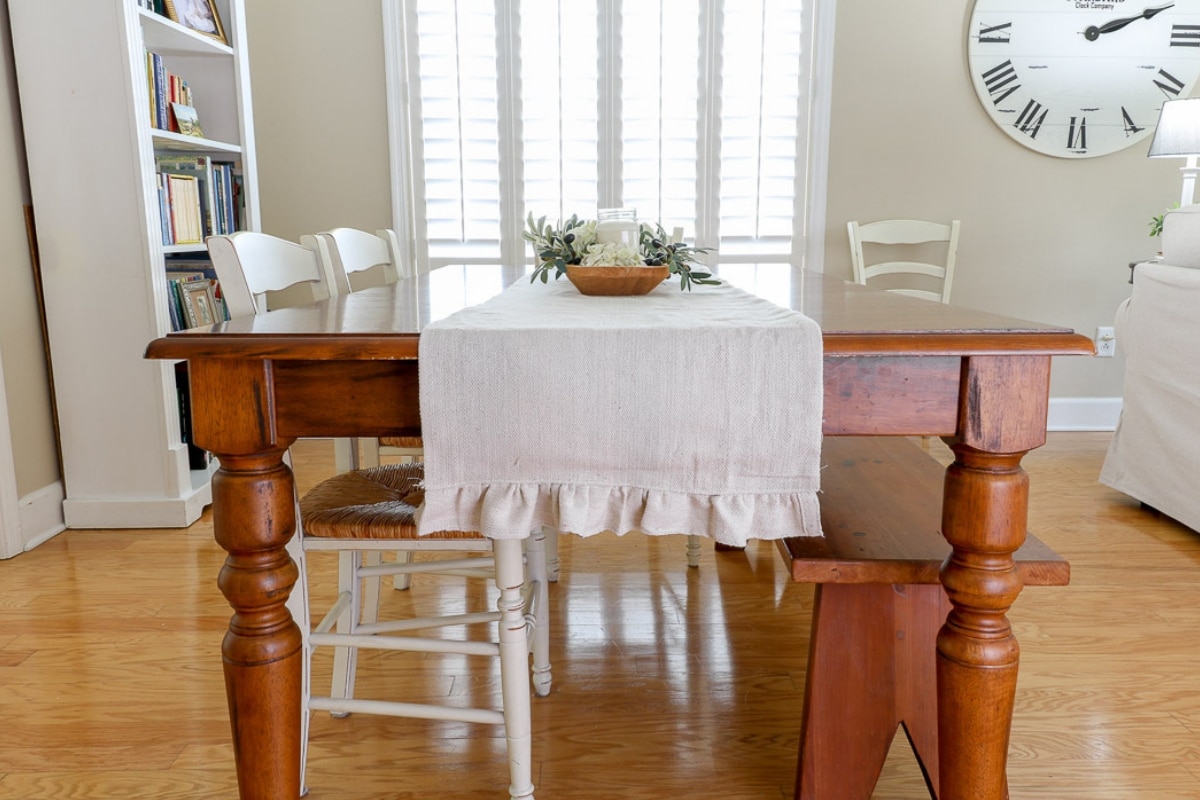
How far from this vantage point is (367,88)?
3621 mm

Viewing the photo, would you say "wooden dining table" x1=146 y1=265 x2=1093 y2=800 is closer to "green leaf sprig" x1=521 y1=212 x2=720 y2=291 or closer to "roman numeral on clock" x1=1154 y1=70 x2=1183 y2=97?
"green leaf sprig" x1=521 y1=212 x2=720 y2=291

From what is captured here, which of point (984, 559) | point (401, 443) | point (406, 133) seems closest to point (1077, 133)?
point (406, 133)

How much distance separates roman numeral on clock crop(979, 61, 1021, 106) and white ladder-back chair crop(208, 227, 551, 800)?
307cm

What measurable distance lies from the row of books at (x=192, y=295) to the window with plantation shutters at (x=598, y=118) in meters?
0.94

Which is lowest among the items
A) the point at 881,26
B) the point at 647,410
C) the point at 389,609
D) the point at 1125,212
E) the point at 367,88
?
the point at 389,609

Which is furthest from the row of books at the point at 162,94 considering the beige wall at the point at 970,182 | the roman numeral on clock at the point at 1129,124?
the roman numeral on clock at the point at 1129,124

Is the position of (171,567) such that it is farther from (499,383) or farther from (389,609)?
(499,383)

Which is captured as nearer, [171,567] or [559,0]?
[171,567]

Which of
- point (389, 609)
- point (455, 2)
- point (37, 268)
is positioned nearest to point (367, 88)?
point (455, 2)

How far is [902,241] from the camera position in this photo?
12.1 feet

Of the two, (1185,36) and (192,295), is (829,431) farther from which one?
(1185,36)

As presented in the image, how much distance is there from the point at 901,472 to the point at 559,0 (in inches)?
106

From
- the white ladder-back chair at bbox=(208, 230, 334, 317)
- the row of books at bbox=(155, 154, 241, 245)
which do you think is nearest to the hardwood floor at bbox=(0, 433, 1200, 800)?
the white ladder-back chair at bbox=(208, 230, 334, 317)

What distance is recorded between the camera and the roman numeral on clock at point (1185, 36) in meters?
3.60
